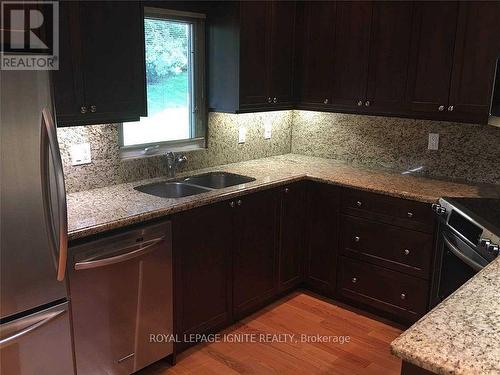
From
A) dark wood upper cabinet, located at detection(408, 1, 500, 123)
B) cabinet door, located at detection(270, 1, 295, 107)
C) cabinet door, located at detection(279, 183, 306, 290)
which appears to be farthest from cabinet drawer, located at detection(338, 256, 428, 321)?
cabinet door, located at detection(270, 1, 295, 107)

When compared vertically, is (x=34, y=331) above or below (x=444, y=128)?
below

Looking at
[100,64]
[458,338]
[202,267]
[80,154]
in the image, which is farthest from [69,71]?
[458,338]

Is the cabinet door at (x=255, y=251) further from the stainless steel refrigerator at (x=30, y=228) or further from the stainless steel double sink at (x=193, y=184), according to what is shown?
the stainless steel refrigerator at (x=30, y=228)

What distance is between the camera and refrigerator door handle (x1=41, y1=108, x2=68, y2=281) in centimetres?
179

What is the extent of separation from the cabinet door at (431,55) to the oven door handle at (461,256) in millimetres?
876

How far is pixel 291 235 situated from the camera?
337 cm

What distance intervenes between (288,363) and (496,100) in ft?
6.23

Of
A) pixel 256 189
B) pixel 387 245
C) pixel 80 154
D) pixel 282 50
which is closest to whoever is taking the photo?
pixel 80 154

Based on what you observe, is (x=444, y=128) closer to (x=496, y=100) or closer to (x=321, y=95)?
(x=496, y=100)

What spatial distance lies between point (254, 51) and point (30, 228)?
1.98 m

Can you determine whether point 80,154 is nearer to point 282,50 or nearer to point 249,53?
point 249,53

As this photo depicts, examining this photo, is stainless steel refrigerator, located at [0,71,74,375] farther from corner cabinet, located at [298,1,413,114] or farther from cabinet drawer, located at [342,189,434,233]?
corner cabinet, located at [298,1,413,114]

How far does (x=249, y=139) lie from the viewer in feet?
12.3

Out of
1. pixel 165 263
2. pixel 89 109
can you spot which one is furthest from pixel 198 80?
pixel 165 263
